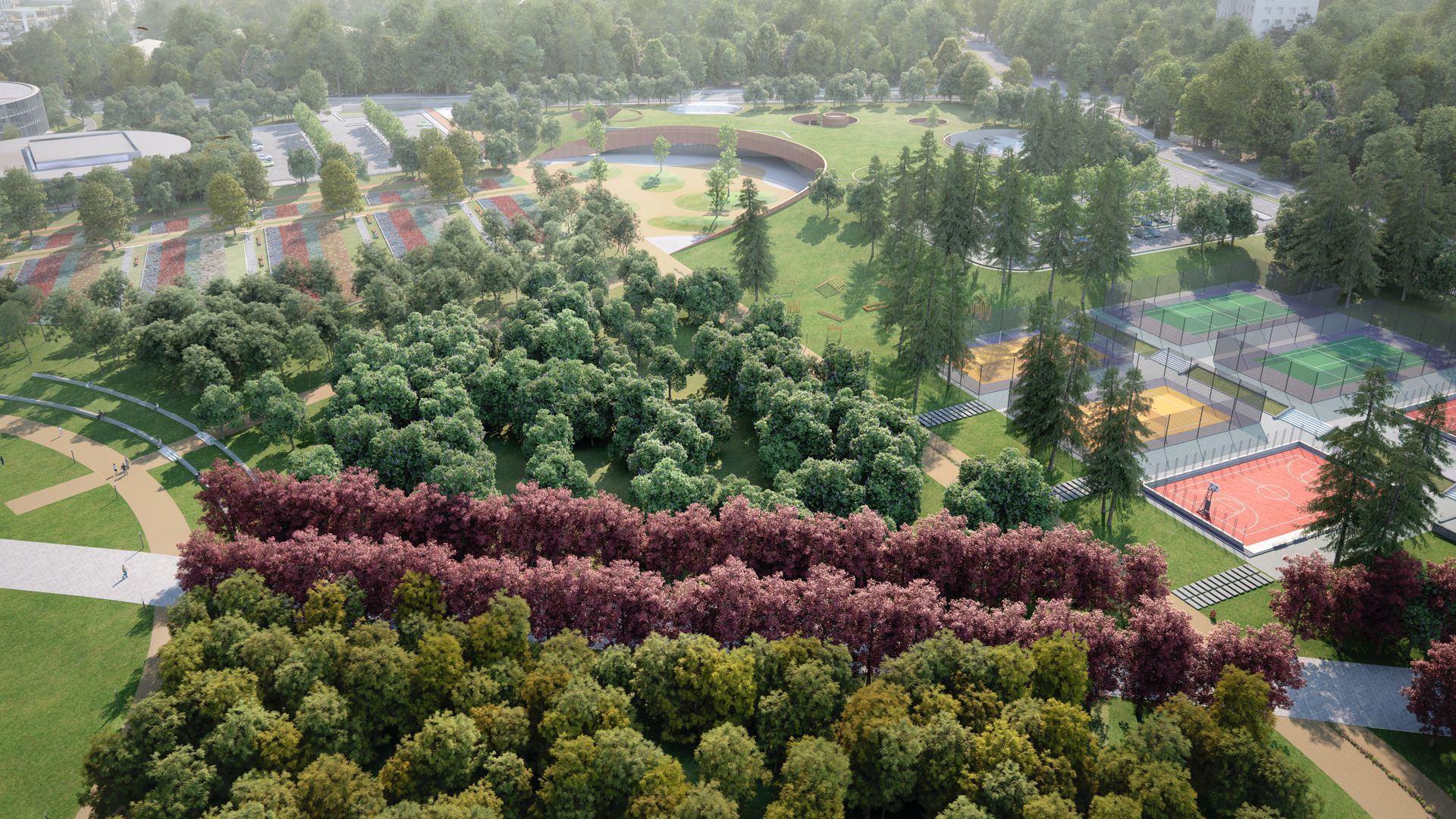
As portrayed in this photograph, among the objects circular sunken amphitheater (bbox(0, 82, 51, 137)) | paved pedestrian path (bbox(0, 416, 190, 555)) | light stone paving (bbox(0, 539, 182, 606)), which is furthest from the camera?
circular sunken amphitheater (bbox(0, 82, 51, 137))

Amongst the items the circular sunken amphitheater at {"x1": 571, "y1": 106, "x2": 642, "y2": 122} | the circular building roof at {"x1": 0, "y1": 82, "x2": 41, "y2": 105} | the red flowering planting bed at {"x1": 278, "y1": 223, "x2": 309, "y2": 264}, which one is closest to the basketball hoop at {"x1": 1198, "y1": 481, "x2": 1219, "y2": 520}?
the red flowering planting bed at {"x1": 278, "y1": 223, "x2": 309, "y2": 264}

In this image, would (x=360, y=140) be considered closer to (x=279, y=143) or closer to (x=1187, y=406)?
(x=279, y=143)

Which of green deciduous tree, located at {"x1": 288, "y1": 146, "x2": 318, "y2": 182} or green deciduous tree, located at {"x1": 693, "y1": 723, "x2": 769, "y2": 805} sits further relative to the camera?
green deciduous tree, located at {"x1": 288, "y1": 146, "x2": 318, "y2": 182}

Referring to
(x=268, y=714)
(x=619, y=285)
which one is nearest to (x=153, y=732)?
(x=268, y=714)

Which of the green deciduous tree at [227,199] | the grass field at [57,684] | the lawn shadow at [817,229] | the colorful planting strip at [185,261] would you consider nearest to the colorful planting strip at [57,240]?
the colorful planting strip at [185,261]

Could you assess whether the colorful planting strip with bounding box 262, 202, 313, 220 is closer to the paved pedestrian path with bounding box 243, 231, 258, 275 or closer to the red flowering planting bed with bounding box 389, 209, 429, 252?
the paved pedestrian path with bounding box 243, 231, 258, 275
